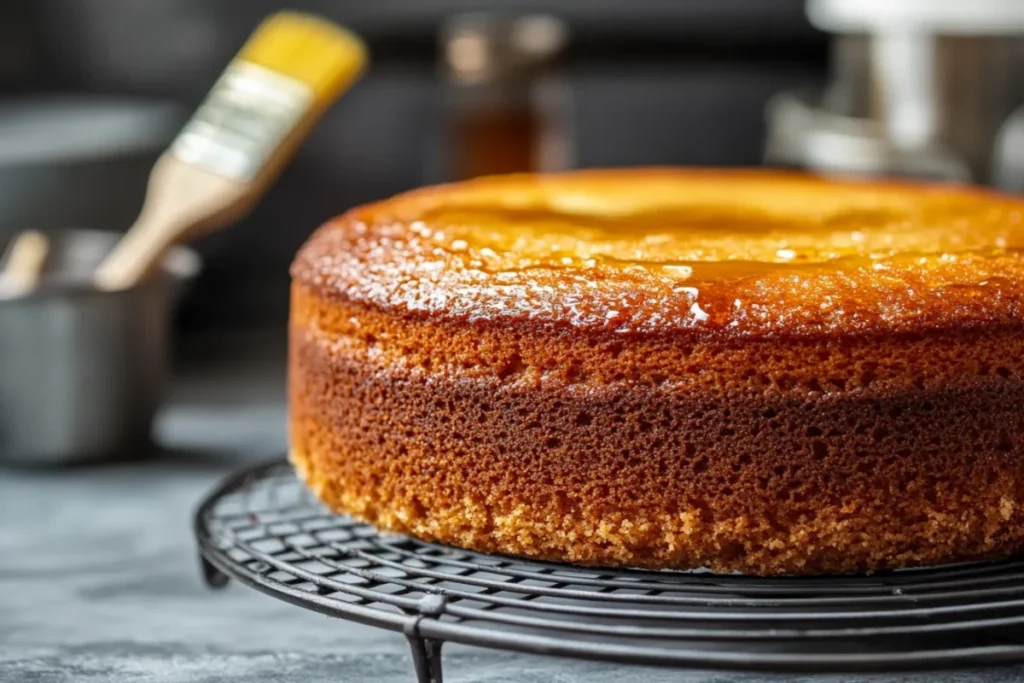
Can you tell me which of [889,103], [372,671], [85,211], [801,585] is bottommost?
[372,671]

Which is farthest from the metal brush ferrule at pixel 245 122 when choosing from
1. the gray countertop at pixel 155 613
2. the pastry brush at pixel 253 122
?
the gray countertop at pixel 155 613

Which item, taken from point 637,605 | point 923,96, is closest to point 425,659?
point 637,605

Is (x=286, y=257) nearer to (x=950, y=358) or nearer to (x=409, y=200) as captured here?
(x=409, y=200)

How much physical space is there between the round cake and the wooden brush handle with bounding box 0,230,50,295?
781mm

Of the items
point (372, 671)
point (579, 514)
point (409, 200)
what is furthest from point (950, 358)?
point (409, 200)

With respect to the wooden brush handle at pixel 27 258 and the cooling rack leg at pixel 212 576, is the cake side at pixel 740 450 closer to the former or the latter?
the cooling rack leg at pixel 212 576

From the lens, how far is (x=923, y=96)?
2.38 metres

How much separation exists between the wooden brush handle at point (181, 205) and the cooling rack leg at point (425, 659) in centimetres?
76

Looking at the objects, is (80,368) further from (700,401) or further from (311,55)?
(700,401)

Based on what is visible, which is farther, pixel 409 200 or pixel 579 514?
pixel 409 200

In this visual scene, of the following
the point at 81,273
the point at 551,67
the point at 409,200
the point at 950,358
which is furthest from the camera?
the point at 551,67

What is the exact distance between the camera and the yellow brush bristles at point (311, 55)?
167 centimetres

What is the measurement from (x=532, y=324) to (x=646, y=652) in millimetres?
318

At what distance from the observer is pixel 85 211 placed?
2230 millimetres
